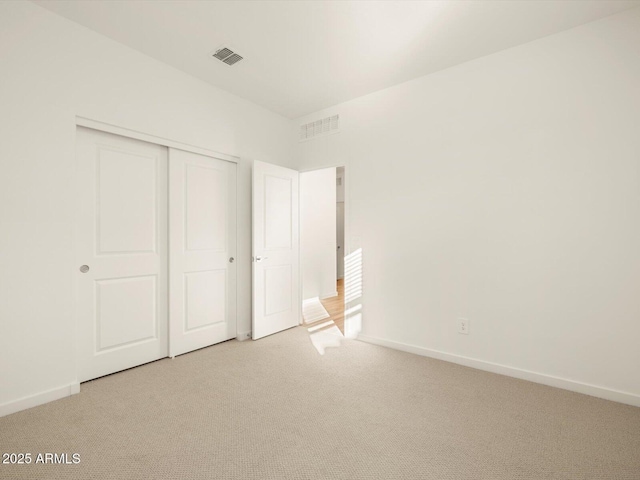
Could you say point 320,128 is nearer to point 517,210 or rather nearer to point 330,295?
point 517,210

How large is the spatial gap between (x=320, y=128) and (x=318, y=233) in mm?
2470

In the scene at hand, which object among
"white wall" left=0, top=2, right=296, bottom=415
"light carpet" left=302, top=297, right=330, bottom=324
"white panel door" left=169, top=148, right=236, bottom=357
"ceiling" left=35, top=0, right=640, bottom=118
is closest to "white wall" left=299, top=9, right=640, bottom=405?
"ceiling" left=35, top=0, right=640, bottom=118

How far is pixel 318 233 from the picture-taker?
6.05m

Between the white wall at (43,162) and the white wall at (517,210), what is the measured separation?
2538 millimetres

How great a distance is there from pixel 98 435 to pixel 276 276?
2.30m

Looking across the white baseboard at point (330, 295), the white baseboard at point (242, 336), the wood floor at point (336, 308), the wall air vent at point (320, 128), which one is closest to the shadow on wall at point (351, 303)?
the wood floor at point (336, 308)

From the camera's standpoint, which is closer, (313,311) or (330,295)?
(313,311)

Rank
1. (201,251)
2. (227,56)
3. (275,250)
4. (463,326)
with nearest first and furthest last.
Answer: (227,56) → (463,326) → (201,251) → (275,250)

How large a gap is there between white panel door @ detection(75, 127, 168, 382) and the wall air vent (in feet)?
6.07

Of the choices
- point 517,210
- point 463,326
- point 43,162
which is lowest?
point 463,326

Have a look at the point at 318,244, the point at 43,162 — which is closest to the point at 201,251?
the point at 43,162

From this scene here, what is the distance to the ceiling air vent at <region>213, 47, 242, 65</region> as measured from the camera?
2713mm

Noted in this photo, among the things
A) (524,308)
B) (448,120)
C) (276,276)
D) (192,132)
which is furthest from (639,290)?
(192,132)

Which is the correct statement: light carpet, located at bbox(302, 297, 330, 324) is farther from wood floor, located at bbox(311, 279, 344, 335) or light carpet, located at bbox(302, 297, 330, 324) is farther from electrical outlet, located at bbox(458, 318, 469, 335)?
electrical outlet, located at bbox(458, 318, 469, 335)
